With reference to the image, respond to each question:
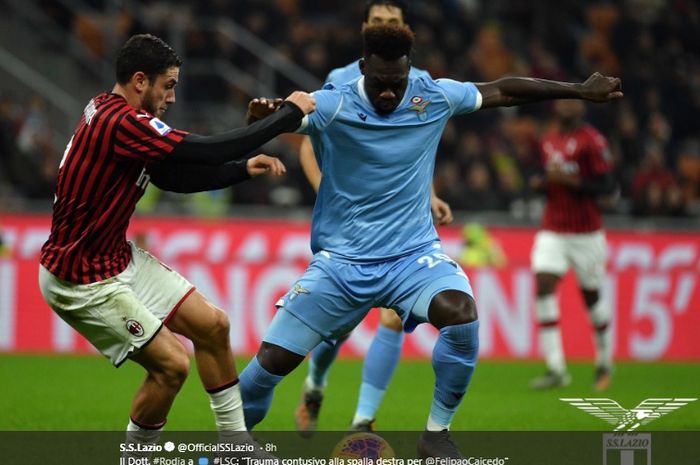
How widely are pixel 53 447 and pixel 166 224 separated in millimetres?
8060

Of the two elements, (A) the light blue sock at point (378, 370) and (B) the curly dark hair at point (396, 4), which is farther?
(B) the curly dark hair at point (396, 4)

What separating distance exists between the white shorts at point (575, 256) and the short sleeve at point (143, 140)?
6.63 meters

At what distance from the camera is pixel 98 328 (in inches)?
235

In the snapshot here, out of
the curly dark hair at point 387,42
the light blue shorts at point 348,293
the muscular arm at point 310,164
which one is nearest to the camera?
the curly dark hair at point 387,42

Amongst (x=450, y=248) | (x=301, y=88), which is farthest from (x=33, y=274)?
(x=301, y=88)

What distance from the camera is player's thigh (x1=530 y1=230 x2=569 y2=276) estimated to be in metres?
11.7

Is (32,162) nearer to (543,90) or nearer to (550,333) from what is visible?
(550,333)

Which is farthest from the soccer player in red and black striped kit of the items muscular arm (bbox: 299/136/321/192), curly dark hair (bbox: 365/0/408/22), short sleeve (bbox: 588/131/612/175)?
short sleeve (bbox: 588/131/612/175)

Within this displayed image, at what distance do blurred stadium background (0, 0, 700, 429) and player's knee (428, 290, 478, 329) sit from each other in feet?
11.5

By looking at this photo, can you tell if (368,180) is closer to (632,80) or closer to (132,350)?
(132,350)

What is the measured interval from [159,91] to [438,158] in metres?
12.2

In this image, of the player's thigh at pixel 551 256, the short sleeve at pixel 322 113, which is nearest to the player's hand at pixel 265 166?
the short sleeve at pixel 322 113

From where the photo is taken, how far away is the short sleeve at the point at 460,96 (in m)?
6.41

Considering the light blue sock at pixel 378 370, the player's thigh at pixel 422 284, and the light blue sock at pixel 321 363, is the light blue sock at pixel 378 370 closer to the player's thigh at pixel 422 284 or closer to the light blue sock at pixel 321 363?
the light blue sock at pixel 321 363
